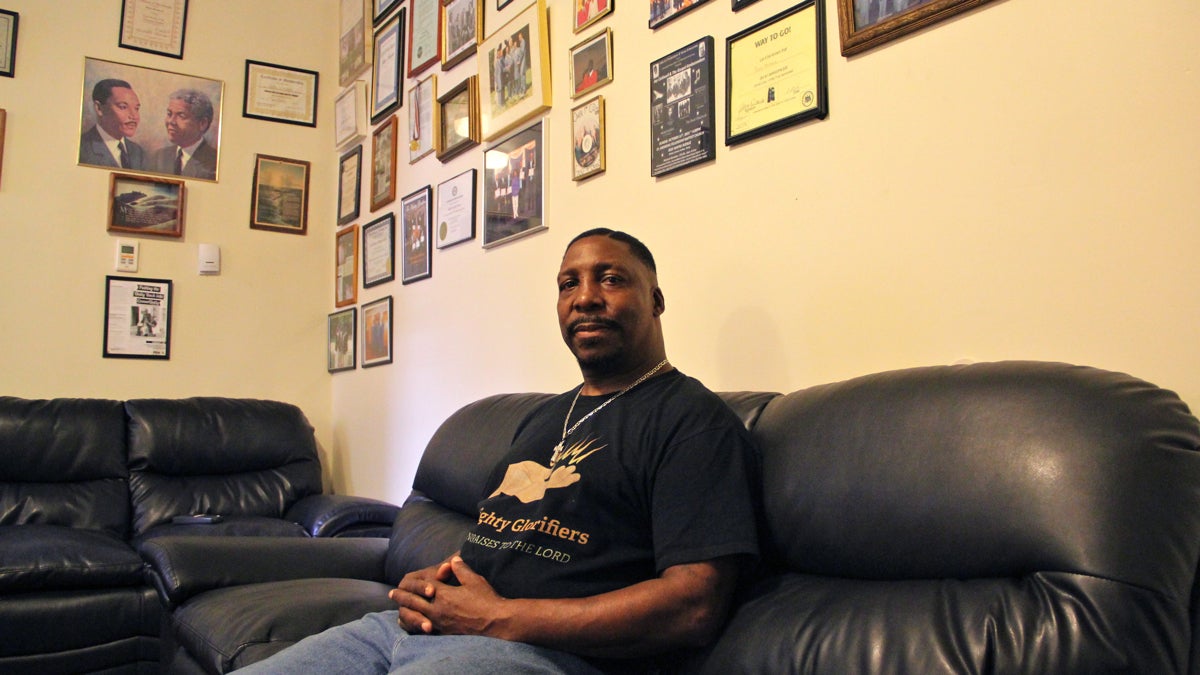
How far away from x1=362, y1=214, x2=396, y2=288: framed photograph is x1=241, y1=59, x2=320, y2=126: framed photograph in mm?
822

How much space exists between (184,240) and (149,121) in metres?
0.54

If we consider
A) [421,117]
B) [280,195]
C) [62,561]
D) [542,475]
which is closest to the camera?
[542,475]

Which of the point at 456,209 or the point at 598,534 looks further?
the point at 456,209

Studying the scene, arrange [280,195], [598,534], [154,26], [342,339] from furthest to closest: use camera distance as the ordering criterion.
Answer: [280,195] → [342,339] → [154,26] → [598,534]

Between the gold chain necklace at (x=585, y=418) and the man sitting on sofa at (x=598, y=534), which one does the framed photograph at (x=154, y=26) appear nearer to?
the man sitting on sofa at (x=598, y=534)

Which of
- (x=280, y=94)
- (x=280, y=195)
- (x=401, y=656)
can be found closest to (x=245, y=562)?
(x=401, y=656)

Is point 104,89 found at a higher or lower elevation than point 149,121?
higher

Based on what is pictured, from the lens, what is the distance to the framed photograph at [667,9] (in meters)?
1.87

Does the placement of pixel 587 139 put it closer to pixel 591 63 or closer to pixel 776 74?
pixel 591 63

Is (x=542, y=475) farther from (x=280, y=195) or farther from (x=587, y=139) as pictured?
(x=280, y=195)

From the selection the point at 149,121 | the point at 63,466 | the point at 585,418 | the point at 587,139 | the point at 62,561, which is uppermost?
the point at 149,121

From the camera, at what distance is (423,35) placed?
10.3ft

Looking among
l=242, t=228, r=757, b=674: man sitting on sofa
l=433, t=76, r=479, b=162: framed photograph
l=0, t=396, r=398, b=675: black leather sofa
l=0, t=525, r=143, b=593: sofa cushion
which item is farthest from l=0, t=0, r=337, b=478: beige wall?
l=242, t=228, r=757, b=674: man sitting on sofa

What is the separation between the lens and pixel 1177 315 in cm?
108
